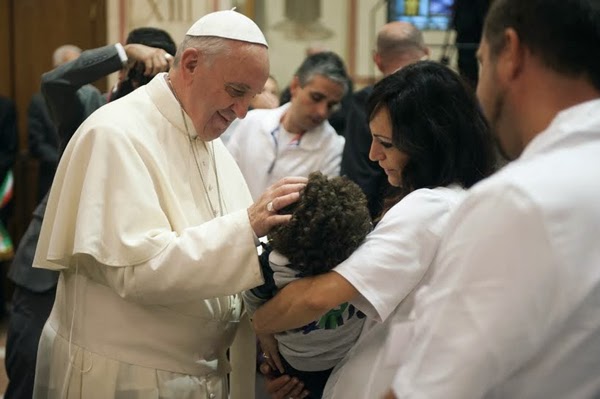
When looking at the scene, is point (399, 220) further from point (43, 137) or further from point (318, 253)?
point (43, 137)

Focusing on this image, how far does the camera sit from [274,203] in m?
2.02

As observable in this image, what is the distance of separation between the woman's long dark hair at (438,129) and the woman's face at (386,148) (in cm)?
2

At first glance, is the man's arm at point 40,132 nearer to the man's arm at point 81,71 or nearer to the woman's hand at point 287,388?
the man's arm at point 81,71

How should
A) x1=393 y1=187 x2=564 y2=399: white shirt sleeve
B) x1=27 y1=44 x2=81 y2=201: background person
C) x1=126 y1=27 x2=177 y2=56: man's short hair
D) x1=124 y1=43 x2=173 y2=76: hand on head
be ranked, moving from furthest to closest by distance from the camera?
x1=27 y1=44 x2=81 y2=201: background person < x1=126 y1=27 x2=177 y2=56: man's short hair < x1=124 y1=43 x2=173 y2=76: hand on head < x1=393 y1=187 x2=564 y2=399: white shirt sleeve

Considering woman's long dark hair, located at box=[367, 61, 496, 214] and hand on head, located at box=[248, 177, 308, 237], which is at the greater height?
woman's long dark hair, located at box=[367, 61, 496, 214]

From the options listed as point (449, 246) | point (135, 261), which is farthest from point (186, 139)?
point (449, 246)

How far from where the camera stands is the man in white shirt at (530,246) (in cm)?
130

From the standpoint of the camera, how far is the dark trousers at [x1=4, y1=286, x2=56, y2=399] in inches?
143

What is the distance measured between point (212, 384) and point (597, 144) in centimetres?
142

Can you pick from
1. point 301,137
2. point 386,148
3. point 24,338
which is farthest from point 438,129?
point 301,137

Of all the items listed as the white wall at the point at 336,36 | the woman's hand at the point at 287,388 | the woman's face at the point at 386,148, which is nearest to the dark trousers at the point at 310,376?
the woman's hand at the point at 287,388

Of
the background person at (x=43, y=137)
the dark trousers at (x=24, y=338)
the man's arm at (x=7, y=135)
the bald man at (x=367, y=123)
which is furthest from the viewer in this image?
the man's arm at (x=7, y=135)

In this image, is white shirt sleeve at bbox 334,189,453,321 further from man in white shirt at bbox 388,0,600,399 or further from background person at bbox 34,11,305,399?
man in white shirt at bbox 388,0,600,399

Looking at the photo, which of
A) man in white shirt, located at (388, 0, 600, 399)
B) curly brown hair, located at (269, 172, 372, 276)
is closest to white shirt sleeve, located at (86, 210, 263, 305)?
curly brown hair, located at (269, 172, 372, 276)
